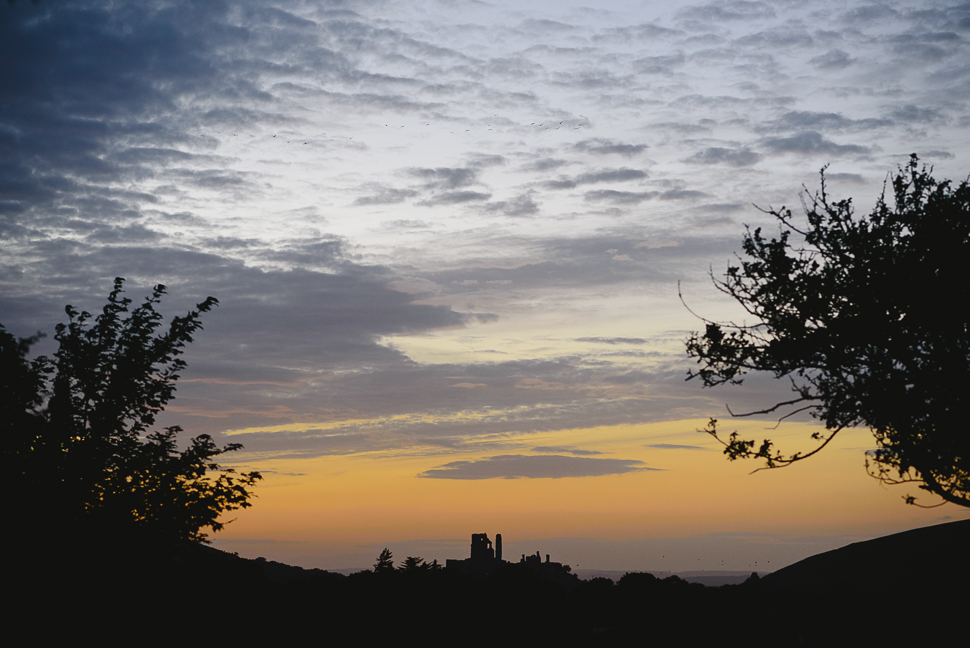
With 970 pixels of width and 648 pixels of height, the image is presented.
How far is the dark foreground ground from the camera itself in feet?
39.3

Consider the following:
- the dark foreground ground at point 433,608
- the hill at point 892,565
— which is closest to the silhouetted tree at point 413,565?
the dark foreground ground at point 433,608

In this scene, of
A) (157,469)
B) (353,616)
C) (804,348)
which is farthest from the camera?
(157,469)

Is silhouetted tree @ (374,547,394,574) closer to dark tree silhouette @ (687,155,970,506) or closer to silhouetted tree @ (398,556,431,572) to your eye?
silhouetted tree @ (398,556,431,572)

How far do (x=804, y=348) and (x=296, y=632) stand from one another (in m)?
17.6

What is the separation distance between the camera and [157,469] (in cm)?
2848

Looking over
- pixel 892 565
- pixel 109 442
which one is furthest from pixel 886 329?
pixel 109 442

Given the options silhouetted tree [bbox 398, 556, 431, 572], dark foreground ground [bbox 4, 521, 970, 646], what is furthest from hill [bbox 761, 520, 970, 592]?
silhouetted tree [bbox 398, 556, 431, 572]

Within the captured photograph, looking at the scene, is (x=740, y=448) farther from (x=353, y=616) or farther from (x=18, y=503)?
(x=18, y=503)

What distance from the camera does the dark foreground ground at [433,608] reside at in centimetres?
1199

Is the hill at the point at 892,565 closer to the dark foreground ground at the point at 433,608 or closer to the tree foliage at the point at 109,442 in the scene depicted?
the dark foreground ground at the point at 433,608

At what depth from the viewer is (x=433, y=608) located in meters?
13.4

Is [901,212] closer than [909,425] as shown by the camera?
No

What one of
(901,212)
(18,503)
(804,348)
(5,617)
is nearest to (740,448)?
(804,348)

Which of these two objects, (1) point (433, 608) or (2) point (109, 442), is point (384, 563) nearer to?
(1) point (433, 608)
